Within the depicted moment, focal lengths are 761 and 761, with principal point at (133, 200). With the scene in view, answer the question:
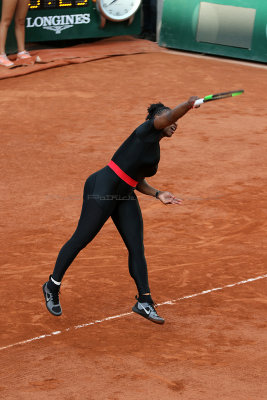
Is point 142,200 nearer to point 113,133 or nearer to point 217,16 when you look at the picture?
point 113,133

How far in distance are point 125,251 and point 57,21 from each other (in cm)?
982

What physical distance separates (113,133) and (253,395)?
7358 mm

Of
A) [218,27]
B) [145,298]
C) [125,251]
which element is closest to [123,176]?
[145,298]

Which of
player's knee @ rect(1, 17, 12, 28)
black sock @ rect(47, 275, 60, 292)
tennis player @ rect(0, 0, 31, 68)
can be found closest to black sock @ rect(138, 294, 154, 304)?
black sock @ rect(47, 275, 60, 292)

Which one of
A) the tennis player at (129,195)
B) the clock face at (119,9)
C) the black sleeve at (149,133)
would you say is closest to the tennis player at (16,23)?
the clock face at (119,9)

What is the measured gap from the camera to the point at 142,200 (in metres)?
9.55

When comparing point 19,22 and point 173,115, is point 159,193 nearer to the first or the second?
point 173,115

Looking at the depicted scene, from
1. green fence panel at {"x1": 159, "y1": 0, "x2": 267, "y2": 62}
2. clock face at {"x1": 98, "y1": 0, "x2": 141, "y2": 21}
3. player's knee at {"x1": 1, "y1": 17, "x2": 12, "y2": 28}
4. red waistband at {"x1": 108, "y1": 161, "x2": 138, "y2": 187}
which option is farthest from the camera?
clock face at {"x1": 98, "y1": 0, "x2": 141, "y2": 21}

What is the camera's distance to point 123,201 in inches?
241

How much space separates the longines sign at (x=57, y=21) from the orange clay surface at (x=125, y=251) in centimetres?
182

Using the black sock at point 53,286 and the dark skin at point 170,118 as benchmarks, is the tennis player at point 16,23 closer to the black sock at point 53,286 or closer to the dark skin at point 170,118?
the black sock at point 53,286

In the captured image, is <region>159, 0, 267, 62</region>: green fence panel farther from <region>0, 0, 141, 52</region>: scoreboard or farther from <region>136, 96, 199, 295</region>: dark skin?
<region>136, 96, 199, 295</region>: dark skin

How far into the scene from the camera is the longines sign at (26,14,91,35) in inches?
644

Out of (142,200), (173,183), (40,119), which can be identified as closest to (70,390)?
(142,200)
